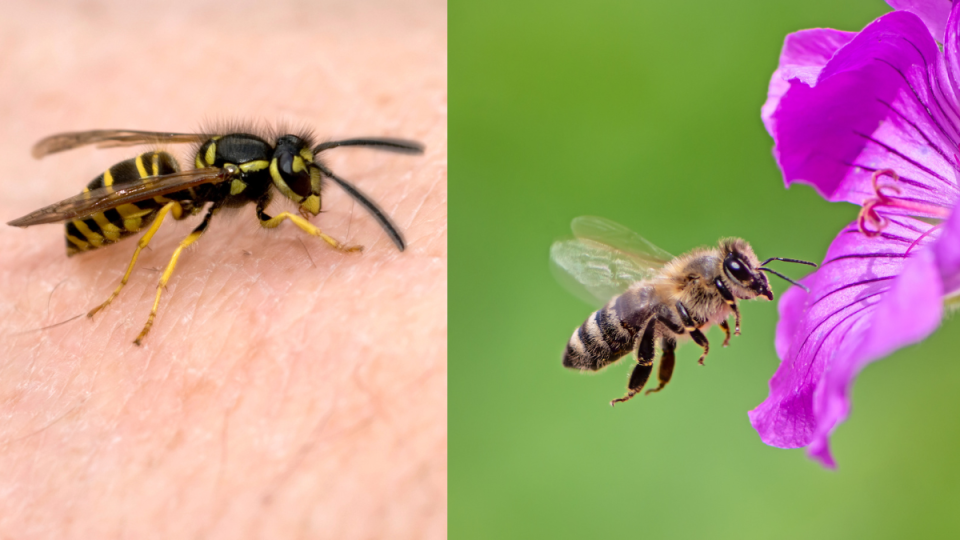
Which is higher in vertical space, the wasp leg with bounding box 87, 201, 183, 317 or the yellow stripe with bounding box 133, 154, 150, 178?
the yellow stripe with bounding box 133, 154, 150, 178

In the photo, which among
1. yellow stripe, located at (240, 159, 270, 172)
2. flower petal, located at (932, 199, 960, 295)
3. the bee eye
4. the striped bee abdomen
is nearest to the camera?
flower petal, located at (932, 199, 960, 295)

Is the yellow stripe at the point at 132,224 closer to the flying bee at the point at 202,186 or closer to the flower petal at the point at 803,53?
the flying bee at the point at 202,186

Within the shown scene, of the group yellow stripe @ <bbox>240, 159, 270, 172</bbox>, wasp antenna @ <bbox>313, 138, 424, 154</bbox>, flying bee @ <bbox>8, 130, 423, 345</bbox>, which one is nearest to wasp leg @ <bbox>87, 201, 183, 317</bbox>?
flying bee @ <bbox>8, 130, 423, 345</bbox>

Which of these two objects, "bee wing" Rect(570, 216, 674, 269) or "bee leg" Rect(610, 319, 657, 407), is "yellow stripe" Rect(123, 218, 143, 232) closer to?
"bee wing" Rect(570, 216, 674, 269)

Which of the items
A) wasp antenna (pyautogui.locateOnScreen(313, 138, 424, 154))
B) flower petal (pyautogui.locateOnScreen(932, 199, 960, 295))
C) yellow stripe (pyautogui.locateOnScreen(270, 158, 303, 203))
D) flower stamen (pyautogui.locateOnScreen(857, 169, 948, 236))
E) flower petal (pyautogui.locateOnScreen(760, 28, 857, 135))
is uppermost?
flower petal (pyautogui.locateOnScreen(760, 28, 857, 135))

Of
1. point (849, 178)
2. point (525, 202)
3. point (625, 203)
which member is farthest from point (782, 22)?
point (849, 178)

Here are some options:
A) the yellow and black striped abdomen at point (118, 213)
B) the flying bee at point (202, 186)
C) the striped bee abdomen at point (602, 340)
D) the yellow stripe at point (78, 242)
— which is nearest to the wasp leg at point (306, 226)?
the flying bee at point (202, 186)

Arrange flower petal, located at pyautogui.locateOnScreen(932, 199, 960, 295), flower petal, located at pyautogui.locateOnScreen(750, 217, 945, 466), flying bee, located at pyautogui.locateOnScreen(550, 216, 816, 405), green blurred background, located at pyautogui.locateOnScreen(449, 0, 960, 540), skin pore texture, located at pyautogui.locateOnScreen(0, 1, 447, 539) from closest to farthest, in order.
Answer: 1. flower petal, located at pyautogui.locateOnScreen(932, 199, 960, 295)
2. flower petal, located at pyautogui.locateOnScreen(750, 217, 945, 466)
3. flying bee, located at pyautogui.locateOnScreen(550, 216, 816, 405)
4. skin pore texture, located at pyautogui.locateOnScreen(0, 1, 447, 539)
5. green blurred background, located at pyautogui.locateOnScreen(449, 0, 960, 540)
